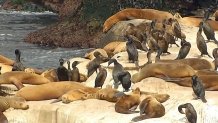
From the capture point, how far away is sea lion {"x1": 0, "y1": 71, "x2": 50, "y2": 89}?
11234 mm

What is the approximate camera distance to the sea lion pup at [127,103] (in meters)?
8.70

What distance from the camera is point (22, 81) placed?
1143 cm

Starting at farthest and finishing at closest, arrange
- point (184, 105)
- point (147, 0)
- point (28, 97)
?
1. point (147, 0)
2. point (28, 97)
3. point (184, 105)

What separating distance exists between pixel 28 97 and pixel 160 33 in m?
4.06

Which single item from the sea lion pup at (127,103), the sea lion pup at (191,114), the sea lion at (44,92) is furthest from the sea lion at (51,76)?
the sea lion pup at (191,114)

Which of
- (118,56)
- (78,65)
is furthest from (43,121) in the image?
(78,65)

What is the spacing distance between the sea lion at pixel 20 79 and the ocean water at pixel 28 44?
29.5 ft

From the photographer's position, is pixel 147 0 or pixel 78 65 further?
pixel 147 0

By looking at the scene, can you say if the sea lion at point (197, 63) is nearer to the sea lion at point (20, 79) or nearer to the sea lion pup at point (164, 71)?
the sea lion pup at point (164, 71)

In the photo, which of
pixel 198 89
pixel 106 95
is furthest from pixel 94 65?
pixel 198 89

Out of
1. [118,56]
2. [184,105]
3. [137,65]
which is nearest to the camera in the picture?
[184,105]

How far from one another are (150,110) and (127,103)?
1.96 feet

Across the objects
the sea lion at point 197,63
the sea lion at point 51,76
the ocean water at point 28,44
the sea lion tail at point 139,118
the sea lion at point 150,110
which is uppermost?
the sea lion at point 197,63

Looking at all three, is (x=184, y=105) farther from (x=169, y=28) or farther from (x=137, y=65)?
(x=169, y=28)
